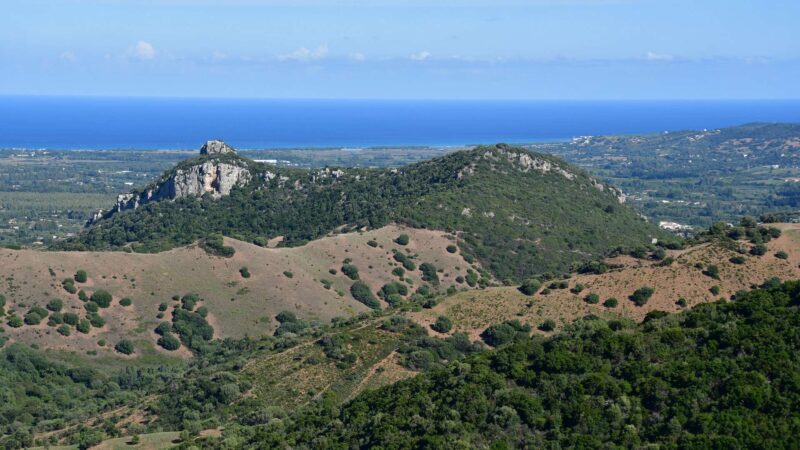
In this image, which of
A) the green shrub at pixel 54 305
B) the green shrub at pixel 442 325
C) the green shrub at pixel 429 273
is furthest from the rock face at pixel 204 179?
the green shrub at pixel 442 325

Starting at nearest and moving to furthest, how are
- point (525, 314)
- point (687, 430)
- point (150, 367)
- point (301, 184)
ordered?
1. point (687, 430)
2. point (525, 314)
3. point (150, 367)
4. point (301, 184)

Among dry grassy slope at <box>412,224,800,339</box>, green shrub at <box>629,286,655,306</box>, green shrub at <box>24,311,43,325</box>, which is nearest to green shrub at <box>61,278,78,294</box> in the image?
green shrub at <box>24,311,43,325</box>

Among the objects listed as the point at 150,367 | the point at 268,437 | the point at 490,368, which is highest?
the point at 490,368

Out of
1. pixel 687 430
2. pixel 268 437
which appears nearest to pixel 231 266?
pixel 268 437

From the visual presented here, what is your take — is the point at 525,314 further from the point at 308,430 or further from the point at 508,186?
the point at 508,186

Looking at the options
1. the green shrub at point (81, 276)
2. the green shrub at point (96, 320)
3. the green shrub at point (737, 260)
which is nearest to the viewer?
the green shrub at point (737, 260)

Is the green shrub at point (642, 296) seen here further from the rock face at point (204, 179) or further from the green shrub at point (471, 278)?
the rock face at point (204, 179)
